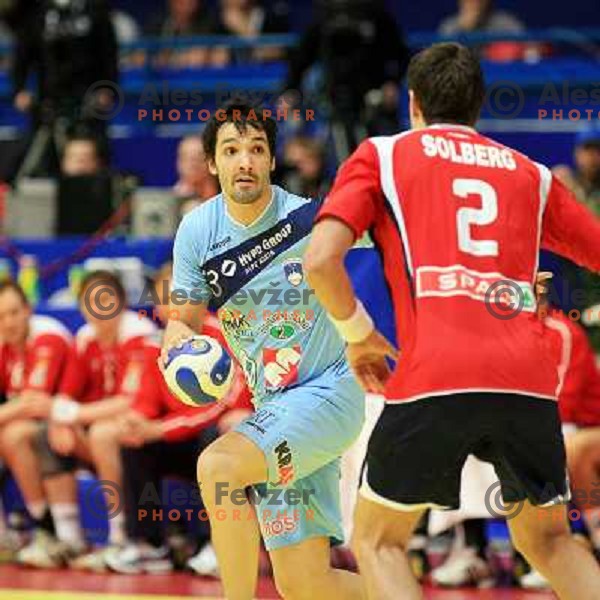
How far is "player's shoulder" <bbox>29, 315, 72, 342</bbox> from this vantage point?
33.6 ft

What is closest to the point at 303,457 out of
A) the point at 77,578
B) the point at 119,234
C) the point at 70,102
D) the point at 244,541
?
the point at 244,541

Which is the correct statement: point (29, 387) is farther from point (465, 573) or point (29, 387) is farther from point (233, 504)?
point (233, 504)

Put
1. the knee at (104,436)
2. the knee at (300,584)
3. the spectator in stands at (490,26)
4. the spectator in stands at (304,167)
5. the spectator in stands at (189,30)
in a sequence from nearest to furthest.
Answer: the knee at (300,584), the knee at (104,436), the spectator in stands at (304,167), the spectator in stands at (490,26), the spectator in stands at (189,30)

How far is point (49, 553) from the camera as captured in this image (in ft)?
32.0

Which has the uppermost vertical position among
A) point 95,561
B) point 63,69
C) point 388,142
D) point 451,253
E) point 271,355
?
point 388,142

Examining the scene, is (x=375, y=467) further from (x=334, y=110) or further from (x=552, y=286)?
(x=334, y=110)

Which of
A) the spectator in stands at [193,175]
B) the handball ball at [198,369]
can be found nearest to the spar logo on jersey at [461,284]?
the handball ball at [198,369]

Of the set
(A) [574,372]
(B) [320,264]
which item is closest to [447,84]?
(B) [320,264]

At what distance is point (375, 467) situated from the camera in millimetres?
5105

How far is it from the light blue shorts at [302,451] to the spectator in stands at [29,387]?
3.77m

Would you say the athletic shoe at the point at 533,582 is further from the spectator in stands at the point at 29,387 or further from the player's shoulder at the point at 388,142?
the player's shoulder at the point at 388,142

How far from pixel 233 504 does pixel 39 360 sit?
4.30m

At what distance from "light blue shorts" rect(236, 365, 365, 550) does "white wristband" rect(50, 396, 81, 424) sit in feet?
11.9

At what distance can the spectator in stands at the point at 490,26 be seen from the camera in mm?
14883
